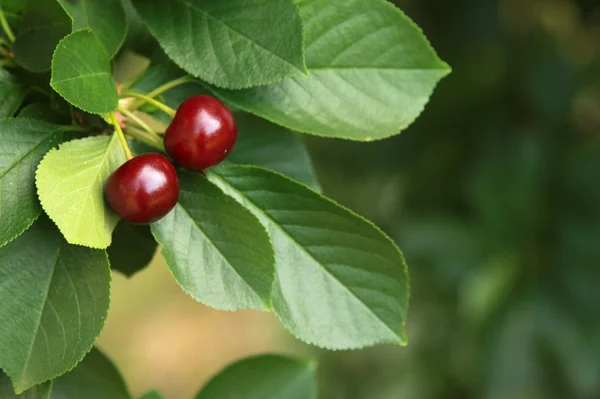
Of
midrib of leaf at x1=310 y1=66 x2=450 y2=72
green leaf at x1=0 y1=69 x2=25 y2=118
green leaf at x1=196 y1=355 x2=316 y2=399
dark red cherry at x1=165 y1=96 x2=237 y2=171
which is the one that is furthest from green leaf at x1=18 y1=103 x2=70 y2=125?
green leaf at x1=196 y1=355 x2=316 y2=399

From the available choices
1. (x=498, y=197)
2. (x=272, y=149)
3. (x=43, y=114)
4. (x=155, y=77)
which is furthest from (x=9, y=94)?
(x=498, y=197)

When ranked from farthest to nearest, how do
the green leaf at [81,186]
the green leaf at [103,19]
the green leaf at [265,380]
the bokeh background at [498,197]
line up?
the bokeh background at [498,197] < the green leaf at [265,380] < the green leaf at [103,19] < the green leaf at [81,186]

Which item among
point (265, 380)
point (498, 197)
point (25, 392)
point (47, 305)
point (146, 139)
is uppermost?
point (146, 139)

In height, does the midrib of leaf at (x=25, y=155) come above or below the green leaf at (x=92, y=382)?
above

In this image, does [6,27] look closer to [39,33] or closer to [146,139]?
[39,33]

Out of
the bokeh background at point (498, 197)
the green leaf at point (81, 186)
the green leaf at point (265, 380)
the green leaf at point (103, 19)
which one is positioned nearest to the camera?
the green leaf at point (81, 186)

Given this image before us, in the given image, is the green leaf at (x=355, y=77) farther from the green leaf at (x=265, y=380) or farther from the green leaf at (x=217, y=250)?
the green leaf at (x=265, y=380)

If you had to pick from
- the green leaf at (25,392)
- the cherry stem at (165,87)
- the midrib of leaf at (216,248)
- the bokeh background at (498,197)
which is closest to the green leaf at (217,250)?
the midrib of leaf at (216,248)
